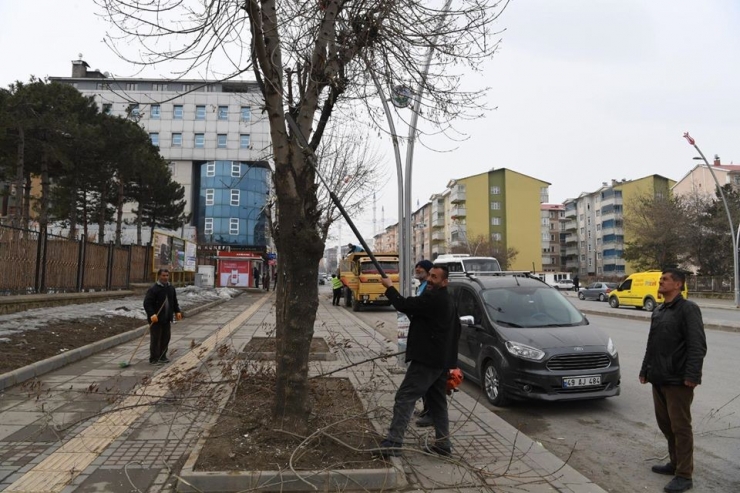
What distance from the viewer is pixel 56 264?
14984mm

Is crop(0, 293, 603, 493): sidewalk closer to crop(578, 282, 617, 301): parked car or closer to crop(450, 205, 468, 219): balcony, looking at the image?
crop(578, 282, 617, 301): parked car

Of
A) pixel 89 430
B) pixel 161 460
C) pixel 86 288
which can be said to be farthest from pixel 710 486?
pixel 86 288

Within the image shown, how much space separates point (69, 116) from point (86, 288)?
6911 millimetres

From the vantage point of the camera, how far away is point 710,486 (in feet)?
13.4

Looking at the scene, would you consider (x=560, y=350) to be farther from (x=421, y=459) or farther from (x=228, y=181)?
(x=228, y=181)

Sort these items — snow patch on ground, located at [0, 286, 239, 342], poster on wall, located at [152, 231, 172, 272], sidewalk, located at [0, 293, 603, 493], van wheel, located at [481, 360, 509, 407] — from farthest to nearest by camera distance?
poster on wall, located at [152, 231, 172, 272] → snow patch on ground, located at [0, 286, 239, 342] → van wheel, located at [481, 360, 509, 407] → sidewalk, located at [0, 293, 603, 493]

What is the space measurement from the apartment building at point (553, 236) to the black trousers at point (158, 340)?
97.5 metres

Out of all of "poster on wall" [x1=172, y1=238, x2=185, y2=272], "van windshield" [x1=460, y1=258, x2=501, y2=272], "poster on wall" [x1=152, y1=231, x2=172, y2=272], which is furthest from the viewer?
"poster on wall" [x1=172, y1=238, x2=185, y2=272]

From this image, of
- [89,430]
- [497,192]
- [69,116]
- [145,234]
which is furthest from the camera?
[497,192]

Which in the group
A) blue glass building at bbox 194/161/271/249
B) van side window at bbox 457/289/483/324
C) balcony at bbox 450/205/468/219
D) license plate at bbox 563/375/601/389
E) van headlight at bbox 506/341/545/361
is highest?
balcony at bbox 450/205/468/219

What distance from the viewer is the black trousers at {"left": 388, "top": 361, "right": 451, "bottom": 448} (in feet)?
13.7

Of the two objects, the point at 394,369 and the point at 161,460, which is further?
the point at 394,369

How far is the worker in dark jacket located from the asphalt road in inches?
203

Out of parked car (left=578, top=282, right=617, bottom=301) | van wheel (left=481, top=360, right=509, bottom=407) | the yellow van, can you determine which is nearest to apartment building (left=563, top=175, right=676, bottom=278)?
parked car (left=578, top=282, right=617, bottom=301)
